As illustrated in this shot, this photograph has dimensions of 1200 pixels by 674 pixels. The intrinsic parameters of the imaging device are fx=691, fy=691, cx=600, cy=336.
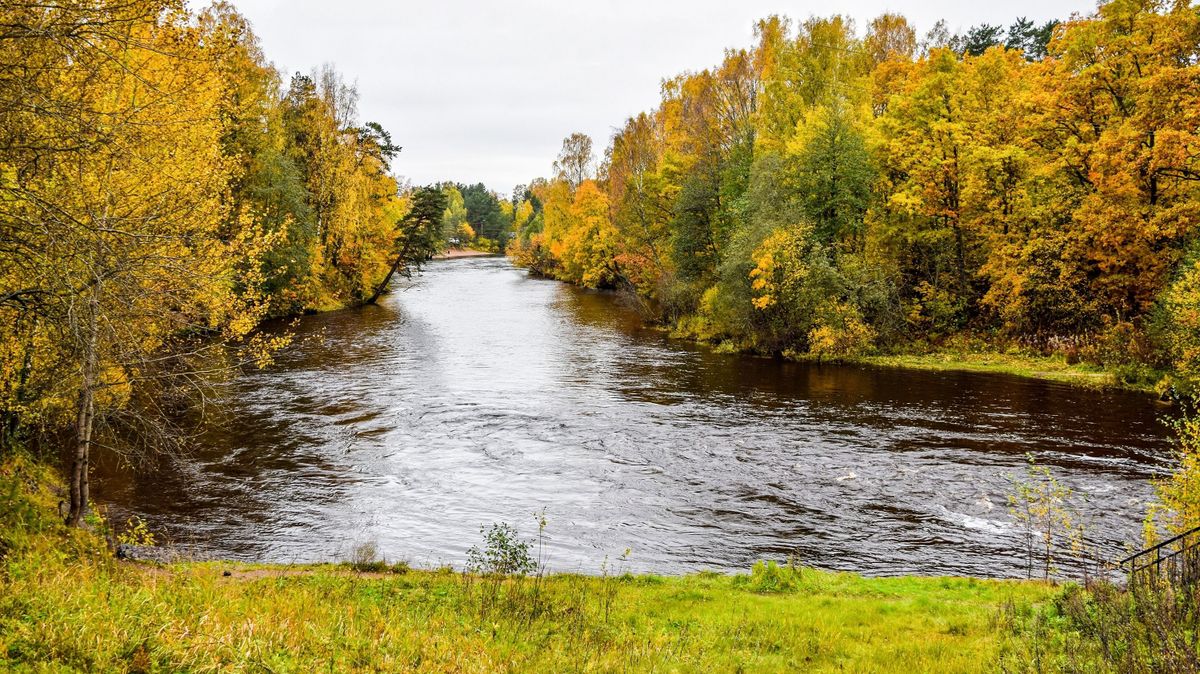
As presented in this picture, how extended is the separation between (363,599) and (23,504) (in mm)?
5542

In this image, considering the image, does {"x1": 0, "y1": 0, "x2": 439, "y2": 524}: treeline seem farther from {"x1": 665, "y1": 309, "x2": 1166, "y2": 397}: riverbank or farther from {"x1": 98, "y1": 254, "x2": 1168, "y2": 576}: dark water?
{"x1": 665, "y1": 309, "x2": 1166, "y2": 397}: riverbank

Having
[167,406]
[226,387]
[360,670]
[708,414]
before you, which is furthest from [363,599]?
[226,387]

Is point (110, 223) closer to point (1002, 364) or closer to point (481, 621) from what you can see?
point (481, 621)

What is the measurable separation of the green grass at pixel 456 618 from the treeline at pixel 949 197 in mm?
16555

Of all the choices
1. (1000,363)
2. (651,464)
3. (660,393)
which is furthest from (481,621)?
(1000,363)

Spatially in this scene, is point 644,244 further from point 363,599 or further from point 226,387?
point 363,599

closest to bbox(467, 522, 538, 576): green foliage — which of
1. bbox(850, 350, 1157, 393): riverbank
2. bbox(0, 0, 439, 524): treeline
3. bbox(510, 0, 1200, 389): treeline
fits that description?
bbox(0, 0, 439, 524): treeline

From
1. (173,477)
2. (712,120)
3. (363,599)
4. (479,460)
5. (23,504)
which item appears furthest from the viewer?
(712,120)

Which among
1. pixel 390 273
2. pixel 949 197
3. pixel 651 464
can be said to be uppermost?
pixel 949 197

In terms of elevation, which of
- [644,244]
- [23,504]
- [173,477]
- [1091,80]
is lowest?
[173,477]

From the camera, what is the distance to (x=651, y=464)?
738 inches

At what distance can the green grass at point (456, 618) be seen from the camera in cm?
591

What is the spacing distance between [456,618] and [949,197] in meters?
35.1

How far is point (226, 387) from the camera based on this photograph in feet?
86.2
